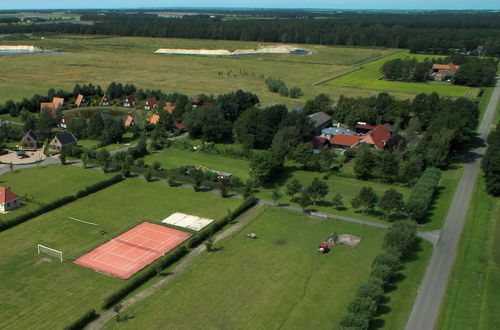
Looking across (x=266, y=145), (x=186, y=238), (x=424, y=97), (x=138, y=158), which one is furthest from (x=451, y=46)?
(x=186, y=238)

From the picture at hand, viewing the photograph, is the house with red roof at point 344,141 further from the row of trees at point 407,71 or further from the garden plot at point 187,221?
the row of trees at point 407,71

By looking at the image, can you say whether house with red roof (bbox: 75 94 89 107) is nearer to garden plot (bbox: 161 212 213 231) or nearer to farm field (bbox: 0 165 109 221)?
farm field (bbox: 0 165 109 221)

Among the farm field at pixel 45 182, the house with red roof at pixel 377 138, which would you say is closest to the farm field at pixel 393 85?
the house with red roof at pixel 377 138

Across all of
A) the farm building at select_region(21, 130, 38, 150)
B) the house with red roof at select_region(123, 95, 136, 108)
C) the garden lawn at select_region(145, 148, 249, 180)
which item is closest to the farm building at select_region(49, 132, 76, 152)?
the farm building at select_region(21, 130, 38, 150)

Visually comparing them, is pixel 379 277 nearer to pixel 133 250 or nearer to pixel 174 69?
pixel 133 250

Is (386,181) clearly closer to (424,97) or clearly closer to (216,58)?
(424,97)
